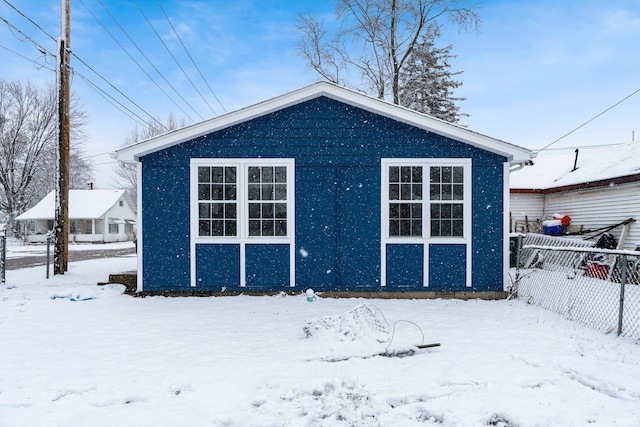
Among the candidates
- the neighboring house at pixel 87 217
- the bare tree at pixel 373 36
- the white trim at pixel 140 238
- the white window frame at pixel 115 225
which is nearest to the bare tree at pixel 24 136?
the neighboring house at pixel 87 217

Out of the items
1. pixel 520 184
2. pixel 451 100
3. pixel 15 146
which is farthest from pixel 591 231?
pixel 15 146

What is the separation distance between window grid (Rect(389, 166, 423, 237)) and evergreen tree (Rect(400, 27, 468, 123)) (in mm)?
17473

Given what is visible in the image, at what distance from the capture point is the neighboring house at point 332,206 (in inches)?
322

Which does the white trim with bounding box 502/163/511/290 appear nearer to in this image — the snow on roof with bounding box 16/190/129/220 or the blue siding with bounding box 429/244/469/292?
the blue siding with bounding box 429/244/469/292

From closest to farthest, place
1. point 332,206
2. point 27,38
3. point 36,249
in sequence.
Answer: point 332,206, point 27,38, point 36,249

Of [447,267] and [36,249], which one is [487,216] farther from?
[36,249]

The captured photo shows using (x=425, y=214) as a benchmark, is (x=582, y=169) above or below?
above

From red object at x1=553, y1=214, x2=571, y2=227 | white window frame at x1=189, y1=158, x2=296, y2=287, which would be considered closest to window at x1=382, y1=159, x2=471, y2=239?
white window frame at x1=189, y1=158, x2=296, y2=287

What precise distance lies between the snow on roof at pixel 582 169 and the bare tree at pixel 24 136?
3724 centimetres

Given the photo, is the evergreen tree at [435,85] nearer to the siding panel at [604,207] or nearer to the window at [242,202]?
the siding panel at [604,207]

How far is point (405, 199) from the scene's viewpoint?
8.28 m

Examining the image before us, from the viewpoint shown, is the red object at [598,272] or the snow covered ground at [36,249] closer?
the red object at [598,272]

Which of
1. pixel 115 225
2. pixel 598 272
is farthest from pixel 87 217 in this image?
pixel 598 272

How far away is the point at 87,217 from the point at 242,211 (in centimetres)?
3117
